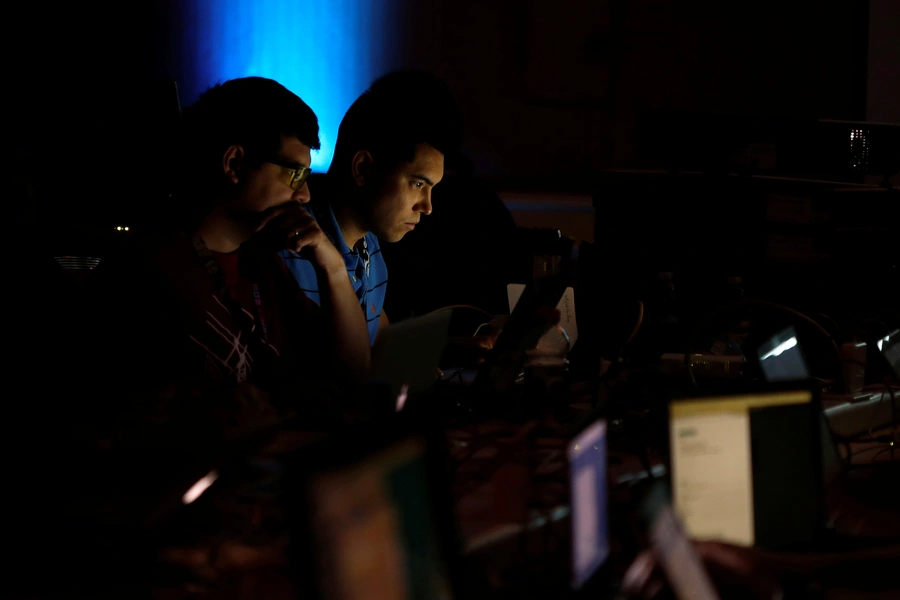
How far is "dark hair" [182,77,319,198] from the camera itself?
1.76 m

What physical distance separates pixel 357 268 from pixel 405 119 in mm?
405

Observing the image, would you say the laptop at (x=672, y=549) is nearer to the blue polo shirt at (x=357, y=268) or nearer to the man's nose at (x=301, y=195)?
the man's nose at (x=301, y=195)

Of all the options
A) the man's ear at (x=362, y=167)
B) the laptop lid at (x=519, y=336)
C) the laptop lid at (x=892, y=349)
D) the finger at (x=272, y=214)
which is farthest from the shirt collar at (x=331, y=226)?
the laptop lid at (x=892, y=349)

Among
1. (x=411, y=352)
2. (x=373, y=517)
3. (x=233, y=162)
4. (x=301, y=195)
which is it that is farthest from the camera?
(x=301, y=195)

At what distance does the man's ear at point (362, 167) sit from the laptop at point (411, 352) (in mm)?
793

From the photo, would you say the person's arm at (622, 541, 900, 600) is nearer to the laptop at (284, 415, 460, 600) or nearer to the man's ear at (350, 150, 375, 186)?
the laptop at (284, 415, 460, 600)

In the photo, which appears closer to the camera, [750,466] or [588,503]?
[588,503]

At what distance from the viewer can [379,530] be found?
59cm

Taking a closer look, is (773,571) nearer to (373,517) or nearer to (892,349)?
(373,517)

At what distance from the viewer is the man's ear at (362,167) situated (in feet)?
7.43

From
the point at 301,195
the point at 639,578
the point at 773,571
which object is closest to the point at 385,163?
the point at 301,195

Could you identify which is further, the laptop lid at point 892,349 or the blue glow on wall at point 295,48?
the blue glow on wall at point 295,48

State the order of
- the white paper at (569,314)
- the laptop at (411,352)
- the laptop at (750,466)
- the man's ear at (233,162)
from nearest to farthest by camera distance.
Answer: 1. the laptop at (750,466)
2. the laptop at (411,352)
3. the man's ear at (233,162)
4. the white paper at (569,314)

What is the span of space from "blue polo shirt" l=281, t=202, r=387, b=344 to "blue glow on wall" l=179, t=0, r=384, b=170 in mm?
1854
